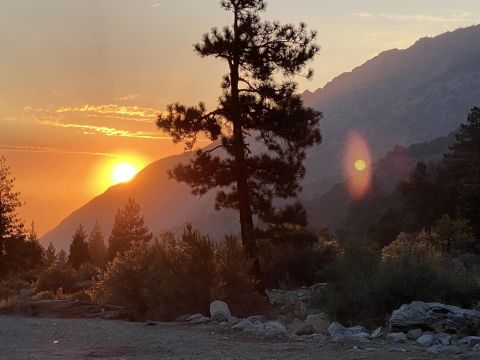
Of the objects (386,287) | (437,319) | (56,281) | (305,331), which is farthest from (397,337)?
(56,281)

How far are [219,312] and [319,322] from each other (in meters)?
2.28

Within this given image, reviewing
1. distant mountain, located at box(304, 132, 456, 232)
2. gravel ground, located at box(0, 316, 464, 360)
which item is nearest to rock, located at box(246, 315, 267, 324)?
gravel ground, located at box(0, 316, 464, 360)

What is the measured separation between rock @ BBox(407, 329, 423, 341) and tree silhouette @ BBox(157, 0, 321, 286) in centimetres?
1010

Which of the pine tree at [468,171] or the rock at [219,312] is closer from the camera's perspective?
the rock at [219,312]

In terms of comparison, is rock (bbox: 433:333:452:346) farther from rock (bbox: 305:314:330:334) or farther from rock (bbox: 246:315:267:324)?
rock (bbox: 246:315:267:324)

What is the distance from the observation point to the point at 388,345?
9.43 metres

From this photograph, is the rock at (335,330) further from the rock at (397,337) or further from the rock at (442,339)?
the rock at (442,339)

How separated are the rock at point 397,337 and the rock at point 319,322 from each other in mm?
1541

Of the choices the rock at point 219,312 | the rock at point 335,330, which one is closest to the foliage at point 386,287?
the rock at point 335,330

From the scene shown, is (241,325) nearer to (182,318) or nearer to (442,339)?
(182,318)

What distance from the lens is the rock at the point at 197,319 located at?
43.0 ft

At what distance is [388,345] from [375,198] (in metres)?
94.1

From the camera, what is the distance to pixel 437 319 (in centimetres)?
1023

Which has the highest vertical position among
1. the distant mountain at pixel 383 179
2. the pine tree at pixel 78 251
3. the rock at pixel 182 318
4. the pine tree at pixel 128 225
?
the distant mountain at pixel 383 179
